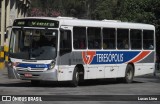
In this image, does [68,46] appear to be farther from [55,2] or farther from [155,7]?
[55,2]

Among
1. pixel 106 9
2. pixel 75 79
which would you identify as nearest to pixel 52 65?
pixel 75 79

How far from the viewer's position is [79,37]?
2386 centimetres

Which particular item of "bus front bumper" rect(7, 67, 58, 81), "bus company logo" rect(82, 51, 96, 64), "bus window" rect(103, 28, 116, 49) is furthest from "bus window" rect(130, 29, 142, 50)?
"bus front bumper" rect(7, 67, 58, 81)

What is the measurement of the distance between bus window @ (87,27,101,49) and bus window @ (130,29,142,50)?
2.86 metres

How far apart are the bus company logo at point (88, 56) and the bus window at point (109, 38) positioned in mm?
1022

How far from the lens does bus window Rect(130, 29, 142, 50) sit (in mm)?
27617

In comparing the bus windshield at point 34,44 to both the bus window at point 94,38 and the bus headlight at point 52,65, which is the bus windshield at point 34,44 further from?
the bus window at point 94,38

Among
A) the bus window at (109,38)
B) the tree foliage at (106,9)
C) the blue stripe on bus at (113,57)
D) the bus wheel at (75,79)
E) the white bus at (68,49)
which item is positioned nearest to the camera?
the white bus at (68,49)

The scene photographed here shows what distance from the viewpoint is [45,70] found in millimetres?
22328

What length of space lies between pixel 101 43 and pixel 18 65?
4.28 m

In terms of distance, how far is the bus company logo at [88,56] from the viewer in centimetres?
2414

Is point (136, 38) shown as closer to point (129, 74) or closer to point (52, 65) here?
point (129, 74)

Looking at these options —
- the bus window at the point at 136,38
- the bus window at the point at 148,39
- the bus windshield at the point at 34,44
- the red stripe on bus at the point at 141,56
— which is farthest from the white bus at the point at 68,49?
the bus window at the point at 148,39

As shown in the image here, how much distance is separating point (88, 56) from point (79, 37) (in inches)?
40.2
